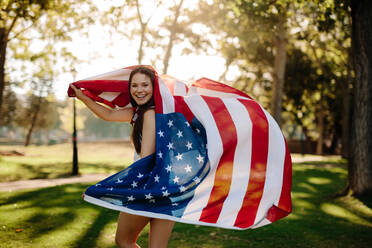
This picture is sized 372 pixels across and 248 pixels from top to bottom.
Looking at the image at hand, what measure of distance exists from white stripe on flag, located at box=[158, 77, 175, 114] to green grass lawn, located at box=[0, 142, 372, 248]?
3.31 metres

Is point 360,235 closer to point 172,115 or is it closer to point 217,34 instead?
point 172,115

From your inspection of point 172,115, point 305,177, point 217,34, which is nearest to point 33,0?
point 172,115

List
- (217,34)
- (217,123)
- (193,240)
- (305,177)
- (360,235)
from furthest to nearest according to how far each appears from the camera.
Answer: (217,34), (305,177), (360,235), (193,240), (217,123)

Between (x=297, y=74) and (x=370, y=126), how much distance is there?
24013 millimetres

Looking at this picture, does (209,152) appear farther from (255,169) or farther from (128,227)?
(128,227)

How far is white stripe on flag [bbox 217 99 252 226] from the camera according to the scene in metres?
2.98

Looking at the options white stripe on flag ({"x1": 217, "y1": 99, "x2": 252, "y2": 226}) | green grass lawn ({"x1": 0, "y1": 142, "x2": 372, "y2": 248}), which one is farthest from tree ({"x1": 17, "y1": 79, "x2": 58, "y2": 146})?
white stripe on flag ({"x1": 217, "y1": 99, "x2": 252, "y2": 226})

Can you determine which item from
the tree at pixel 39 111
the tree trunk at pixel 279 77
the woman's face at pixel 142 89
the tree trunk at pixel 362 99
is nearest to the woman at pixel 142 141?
the woman's face at pixel 142 89

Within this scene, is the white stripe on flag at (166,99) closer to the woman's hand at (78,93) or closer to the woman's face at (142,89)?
the woman's face at (142,89)

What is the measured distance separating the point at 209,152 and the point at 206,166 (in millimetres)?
123

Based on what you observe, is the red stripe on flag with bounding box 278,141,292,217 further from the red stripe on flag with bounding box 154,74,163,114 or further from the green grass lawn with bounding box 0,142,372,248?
the green grass lawn with bounding box 0,142,372,248

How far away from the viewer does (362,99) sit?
8.46 m

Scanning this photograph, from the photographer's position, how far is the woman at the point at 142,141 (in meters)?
2.80

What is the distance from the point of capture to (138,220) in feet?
9.41
